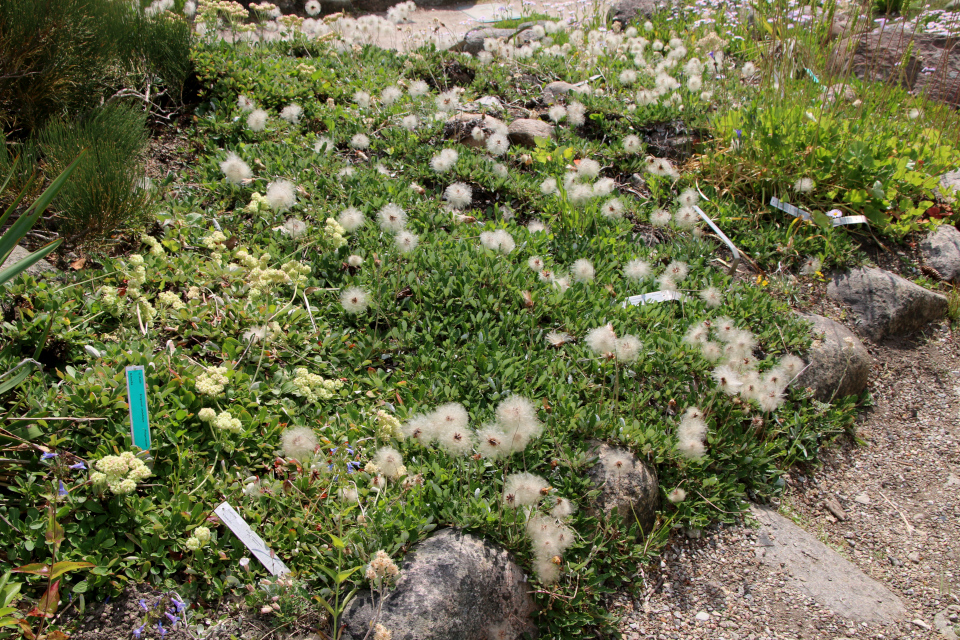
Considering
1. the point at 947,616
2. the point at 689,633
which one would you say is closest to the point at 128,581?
the point at 689,633

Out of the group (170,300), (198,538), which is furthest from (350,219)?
(198,538)

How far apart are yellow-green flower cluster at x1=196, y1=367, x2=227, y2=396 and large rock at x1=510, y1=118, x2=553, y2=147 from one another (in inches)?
150

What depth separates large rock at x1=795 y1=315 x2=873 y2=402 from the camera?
3.89 meters

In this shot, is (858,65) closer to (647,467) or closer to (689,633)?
(647,467)

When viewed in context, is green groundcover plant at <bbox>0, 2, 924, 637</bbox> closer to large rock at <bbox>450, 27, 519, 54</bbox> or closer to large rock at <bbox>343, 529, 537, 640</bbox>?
large rock at <bbox>343, 529, 537, 640</bbox>

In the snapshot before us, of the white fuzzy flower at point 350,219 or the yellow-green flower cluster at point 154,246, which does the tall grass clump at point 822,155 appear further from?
the yellow-green flower cluster at point 154,246

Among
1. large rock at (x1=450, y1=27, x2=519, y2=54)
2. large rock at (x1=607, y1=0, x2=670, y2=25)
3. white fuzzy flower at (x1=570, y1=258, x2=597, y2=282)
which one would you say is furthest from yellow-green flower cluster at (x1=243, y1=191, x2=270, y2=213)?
large rock at (x1=607, y1=0, x2=670, y2=25)

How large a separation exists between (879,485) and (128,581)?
377 cm

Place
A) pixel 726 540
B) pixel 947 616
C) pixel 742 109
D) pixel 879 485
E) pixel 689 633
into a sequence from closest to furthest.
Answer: pixel 689 633 < pixel 947 616 < pixel 726 540 < pixel 879 485 < pixel 742 109

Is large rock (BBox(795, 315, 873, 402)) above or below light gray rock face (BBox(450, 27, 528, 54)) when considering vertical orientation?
below

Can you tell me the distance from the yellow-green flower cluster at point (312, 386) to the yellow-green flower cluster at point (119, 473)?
2.62 feet

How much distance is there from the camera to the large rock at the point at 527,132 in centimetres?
577

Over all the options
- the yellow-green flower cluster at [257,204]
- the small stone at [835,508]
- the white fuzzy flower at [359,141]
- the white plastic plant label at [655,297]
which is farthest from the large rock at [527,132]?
the small stone at [835,508]

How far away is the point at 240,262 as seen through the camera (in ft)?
12.1
